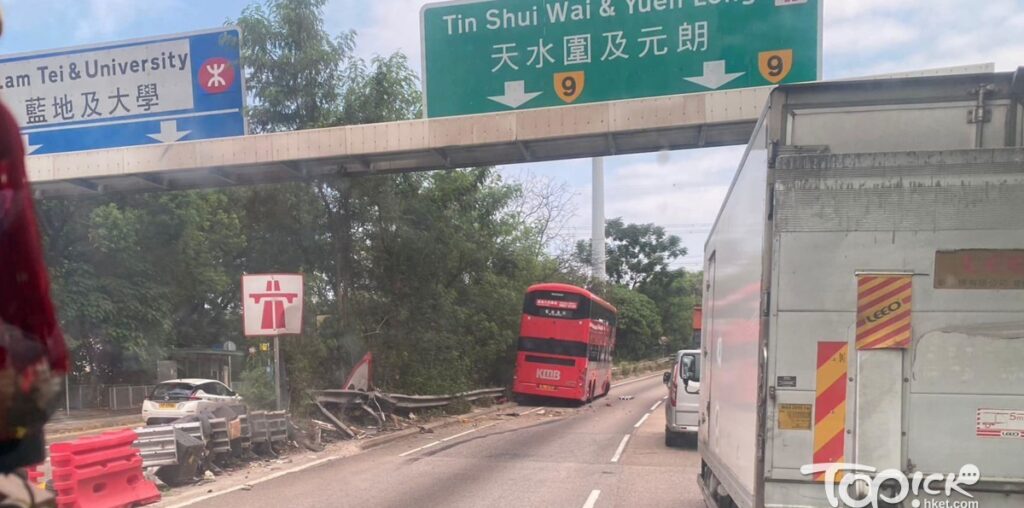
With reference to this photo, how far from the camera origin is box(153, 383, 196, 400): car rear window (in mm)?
17172

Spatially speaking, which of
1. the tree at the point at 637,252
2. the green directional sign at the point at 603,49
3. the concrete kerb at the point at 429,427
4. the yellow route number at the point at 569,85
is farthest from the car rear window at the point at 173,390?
the tree at the point at 637,252

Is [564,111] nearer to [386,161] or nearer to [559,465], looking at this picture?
[386,161]

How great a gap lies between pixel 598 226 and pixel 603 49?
41.9m

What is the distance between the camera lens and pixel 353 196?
2006 centimetres

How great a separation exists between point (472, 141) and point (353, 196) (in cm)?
783

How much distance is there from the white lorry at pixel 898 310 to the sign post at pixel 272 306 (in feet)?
32.4

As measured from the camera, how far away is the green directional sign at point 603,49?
1070cm

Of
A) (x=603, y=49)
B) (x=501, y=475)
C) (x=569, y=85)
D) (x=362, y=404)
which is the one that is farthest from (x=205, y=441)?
(x=603, y=49)

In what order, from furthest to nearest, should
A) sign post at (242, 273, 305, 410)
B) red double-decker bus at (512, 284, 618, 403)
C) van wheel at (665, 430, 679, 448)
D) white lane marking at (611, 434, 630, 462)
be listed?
red double-decker bus at (512, 284, 618, 403) → van wheel at (665, 430, 679, 448) → white lane marking at (611, 434, 630, 462) → sign post at (242, 273, 305, 410)

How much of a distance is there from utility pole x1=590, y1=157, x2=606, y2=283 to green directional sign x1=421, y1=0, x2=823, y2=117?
39476mm

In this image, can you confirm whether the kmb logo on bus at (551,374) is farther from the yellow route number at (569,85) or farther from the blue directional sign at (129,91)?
the yellow route number at (569,85)

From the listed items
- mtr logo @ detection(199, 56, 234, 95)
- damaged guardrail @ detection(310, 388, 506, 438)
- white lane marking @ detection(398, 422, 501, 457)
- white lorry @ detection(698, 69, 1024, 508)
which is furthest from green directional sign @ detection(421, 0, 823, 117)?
damaged guardrail @ detection(310, 388, 506, 438)

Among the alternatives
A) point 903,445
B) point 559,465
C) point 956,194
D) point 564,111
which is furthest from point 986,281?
point 559,465

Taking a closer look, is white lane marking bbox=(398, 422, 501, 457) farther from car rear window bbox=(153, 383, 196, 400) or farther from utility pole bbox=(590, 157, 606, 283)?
utility pole bbox=(590, 157, 606, 283)
